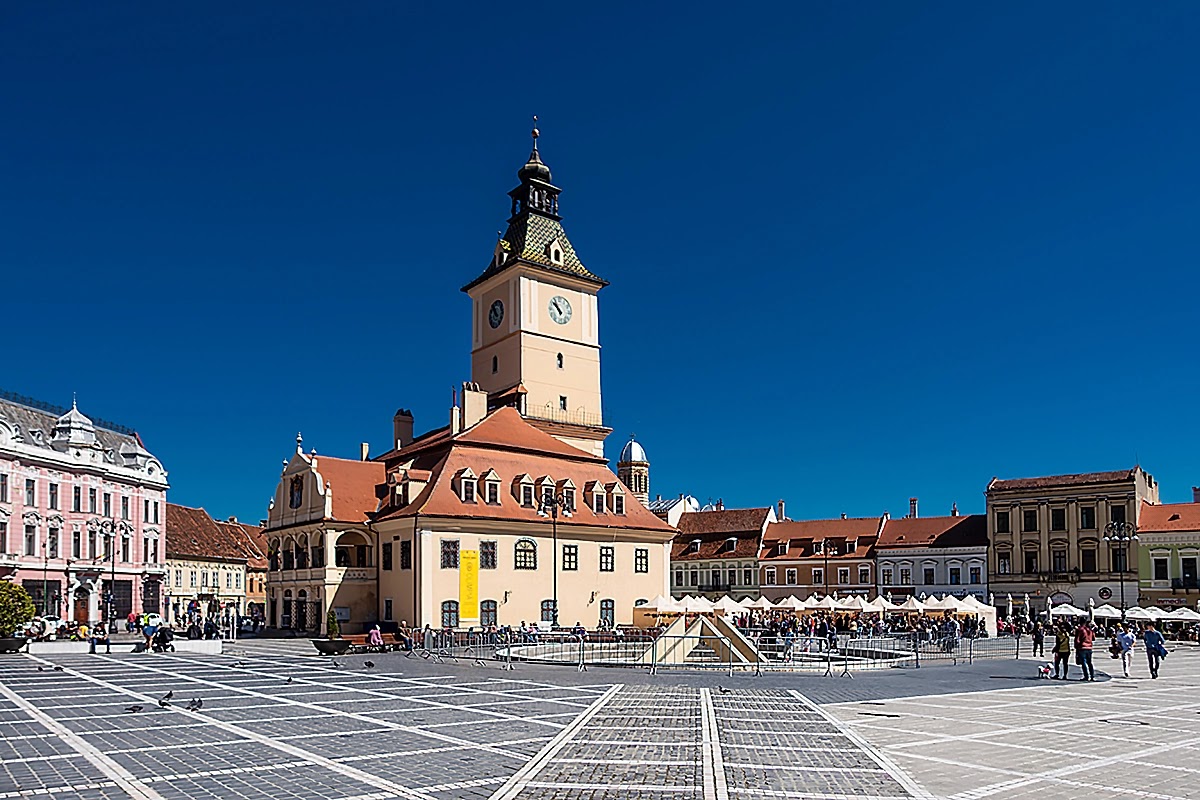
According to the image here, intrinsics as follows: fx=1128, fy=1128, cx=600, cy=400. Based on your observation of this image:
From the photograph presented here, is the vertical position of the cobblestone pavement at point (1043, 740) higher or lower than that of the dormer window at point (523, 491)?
lower

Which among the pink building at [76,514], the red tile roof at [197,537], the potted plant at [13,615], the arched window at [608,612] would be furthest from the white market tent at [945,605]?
the red tile roof at [197,537]

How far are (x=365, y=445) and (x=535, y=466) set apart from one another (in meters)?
16.7

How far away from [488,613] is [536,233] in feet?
109

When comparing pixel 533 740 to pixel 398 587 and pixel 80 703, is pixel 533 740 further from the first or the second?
pixel 398 587

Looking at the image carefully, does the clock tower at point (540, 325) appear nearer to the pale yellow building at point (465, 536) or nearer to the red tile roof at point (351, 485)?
the pale yellow building at point (465, 536)

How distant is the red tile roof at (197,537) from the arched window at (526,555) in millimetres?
41164

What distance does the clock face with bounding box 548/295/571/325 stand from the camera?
79206mm

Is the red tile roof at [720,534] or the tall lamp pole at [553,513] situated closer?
the tall lamp pole at [553,513]

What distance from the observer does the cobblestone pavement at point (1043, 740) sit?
1403 centimetres

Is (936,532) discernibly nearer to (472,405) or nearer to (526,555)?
(472,405)

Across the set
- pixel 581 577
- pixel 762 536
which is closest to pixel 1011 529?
pixel 762 536

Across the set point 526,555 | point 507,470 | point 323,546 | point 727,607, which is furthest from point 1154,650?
point 323,546

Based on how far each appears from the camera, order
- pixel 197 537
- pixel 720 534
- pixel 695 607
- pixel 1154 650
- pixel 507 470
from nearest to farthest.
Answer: pixel 1154 650, pixel 695 607, pixel 507 470, pixel 197 537, pixel 720 534

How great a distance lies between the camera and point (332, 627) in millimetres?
51844
